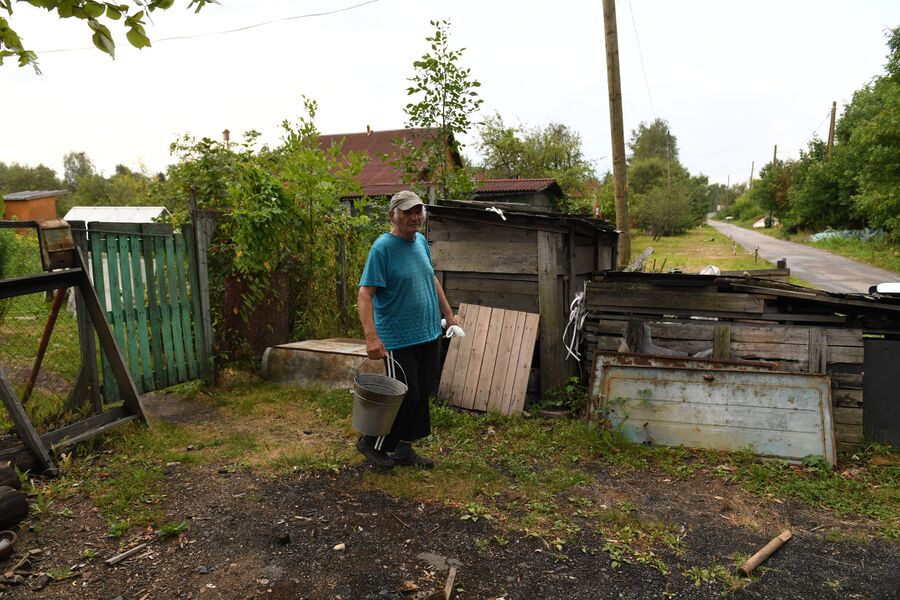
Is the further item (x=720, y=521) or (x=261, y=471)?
(x=261, y=471)

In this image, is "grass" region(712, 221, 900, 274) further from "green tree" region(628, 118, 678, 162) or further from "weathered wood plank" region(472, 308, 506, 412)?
"green tree" region(628, 118, 678, 162)

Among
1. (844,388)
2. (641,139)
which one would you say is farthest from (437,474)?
(641,139)

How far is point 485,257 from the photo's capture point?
20.7 ft

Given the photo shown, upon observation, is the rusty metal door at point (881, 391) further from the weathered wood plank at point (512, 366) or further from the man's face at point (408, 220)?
the man's face at point (408, 220)

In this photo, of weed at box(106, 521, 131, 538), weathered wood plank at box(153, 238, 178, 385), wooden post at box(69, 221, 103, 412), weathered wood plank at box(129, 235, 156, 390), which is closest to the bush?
weathered wood plank at box(153, 238, 178, 385)

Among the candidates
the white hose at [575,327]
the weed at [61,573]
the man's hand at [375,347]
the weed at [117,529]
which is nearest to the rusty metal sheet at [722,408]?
the white hose at [575,327]

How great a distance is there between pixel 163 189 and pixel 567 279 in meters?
5.43

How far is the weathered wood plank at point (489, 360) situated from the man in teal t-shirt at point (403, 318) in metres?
1.51

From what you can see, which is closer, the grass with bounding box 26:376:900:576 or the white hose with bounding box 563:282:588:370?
the grass with bounding box 26:376:900:576

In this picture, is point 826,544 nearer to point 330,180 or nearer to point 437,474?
point 437,474

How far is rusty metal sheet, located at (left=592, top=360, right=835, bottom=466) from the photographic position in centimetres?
456

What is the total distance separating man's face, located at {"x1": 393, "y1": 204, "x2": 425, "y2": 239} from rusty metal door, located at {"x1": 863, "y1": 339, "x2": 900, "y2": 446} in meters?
3.81

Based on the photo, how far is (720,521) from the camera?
12.0ft

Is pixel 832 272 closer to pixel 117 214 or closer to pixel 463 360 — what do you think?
pixel 463 360
